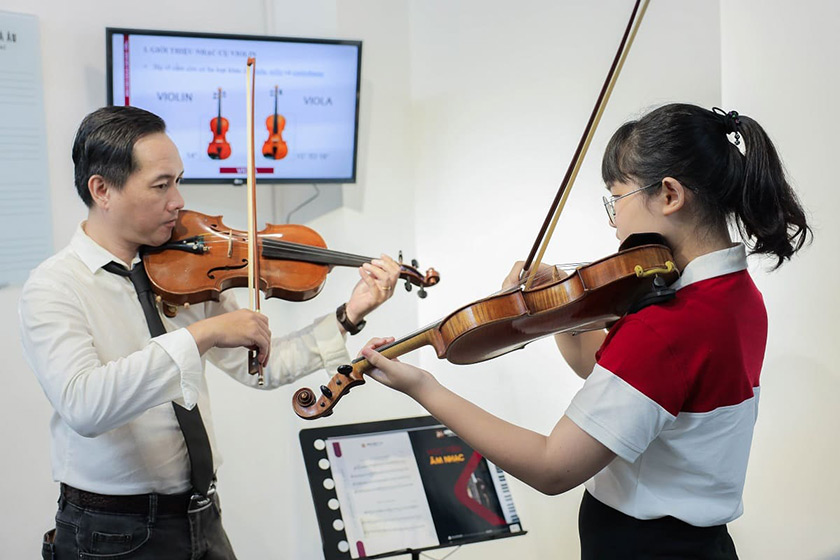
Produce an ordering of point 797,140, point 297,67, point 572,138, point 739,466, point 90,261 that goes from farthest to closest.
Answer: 1. point 297,67
2. point 572,138
3. point 797,140
4. point 90,261
5. point 739,466

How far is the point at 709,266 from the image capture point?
1340 mm

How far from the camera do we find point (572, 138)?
102 inches

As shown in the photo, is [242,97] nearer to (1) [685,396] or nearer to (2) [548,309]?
(2) [548,309]

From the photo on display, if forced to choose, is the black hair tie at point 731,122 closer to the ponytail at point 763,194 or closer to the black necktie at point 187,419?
the ponytail at point 763,194

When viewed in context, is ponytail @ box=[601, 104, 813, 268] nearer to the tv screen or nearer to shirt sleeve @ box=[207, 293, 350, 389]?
shirt sleeve @ box=[207, 293, 350, 389]

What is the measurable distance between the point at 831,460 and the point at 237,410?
6.69ft

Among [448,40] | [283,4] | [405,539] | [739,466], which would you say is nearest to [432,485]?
[405,539]

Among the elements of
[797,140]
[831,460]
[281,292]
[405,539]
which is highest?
[797,140]

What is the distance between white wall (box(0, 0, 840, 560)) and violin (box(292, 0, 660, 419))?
3.34 feet

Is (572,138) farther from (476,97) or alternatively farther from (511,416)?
Result: (511,416)

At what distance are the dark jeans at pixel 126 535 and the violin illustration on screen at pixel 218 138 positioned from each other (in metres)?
1.37

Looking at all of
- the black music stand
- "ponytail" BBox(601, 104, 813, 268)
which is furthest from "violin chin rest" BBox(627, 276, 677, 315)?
the black music stand

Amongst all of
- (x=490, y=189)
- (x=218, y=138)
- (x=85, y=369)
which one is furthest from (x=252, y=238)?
(x=490, y=189)

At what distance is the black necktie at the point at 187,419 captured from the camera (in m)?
1.74
